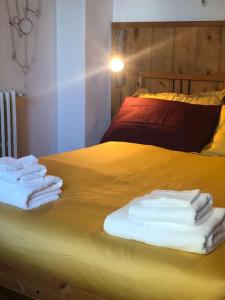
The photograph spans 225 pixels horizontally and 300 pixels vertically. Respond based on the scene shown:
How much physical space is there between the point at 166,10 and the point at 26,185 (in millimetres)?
2250

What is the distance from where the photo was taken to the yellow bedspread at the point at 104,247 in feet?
4.50

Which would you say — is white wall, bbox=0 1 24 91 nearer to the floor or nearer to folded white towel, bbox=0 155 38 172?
folded white towel, bbox=0 155 38 172

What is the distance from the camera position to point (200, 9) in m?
3.45

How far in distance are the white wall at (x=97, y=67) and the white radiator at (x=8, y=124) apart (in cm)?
62

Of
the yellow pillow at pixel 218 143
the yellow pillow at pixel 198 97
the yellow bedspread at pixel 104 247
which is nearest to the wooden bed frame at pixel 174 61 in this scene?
the yellow pillow at pixel 198 97

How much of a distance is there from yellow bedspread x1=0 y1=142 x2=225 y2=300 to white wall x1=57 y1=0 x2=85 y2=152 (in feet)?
4.59

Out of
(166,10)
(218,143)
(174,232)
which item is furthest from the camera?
(166,10)

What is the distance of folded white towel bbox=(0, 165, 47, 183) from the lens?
1.89 metres

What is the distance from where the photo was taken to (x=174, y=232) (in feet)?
4.82

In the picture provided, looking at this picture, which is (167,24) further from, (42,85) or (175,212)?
(175,212)

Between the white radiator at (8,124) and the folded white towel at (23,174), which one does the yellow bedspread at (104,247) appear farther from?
the white radiator at (8,124)

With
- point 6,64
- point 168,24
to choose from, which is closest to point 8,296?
point 6,64

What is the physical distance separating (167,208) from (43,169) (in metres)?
0.70

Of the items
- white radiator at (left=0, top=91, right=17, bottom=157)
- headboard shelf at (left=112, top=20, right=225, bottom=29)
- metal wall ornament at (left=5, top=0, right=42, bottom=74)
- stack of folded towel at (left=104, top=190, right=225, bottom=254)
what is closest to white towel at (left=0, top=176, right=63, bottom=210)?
stack of folded towel at (left=104, top=190, right=225, bottom=254)
